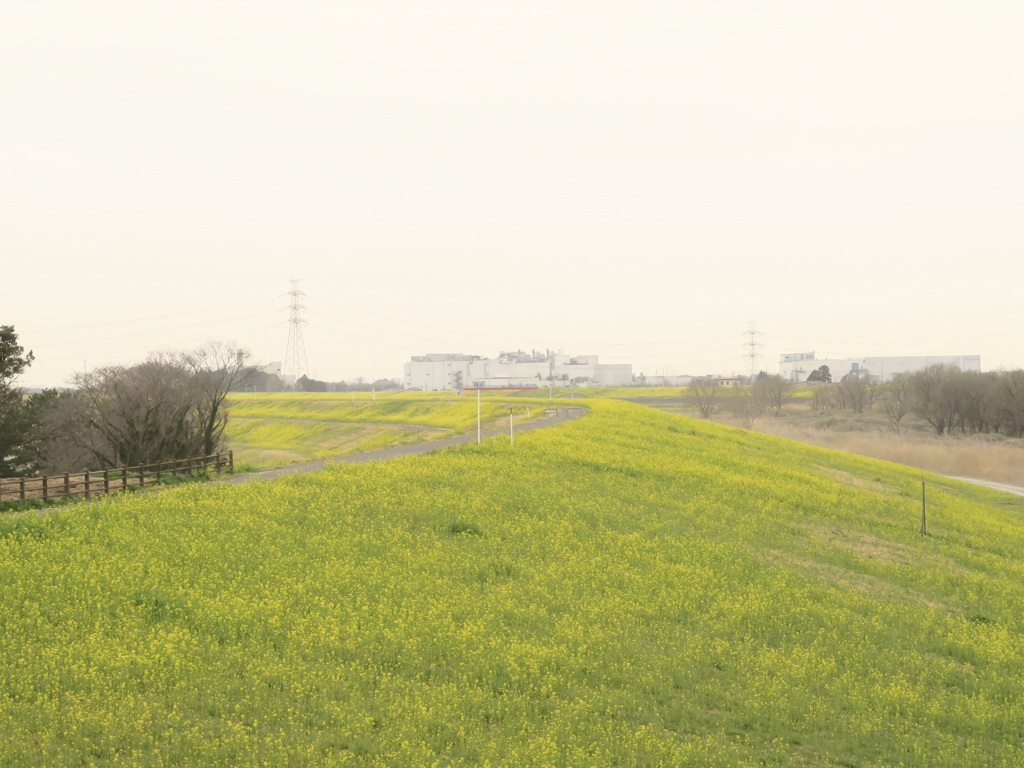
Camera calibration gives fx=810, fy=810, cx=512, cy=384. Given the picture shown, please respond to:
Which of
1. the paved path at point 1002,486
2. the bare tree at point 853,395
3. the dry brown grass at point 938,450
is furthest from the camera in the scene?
the bare tree at point 853,395

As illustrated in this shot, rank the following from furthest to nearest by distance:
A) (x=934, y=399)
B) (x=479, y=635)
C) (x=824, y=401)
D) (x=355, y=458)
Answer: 1. (x=824, y=401)
2. (x=934, y=399)
3. (x=355, y=458)
4. (x=479, y=635)

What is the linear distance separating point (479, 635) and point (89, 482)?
19441mm

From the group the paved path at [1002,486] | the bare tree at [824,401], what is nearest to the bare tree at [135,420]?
the paved path at [1002,486]

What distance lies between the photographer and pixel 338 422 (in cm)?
11062

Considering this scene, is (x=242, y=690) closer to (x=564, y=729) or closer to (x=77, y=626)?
(x=77, y=626)

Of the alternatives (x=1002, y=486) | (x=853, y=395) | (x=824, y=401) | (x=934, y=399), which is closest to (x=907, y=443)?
(x=934, y=399)

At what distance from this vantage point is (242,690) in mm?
14680

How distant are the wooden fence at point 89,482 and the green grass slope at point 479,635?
4388 millimetres

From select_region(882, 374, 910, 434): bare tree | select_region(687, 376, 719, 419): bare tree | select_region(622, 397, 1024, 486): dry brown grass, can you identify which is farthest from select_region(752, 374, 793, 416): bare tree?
select_region(882, 374, 910, 434): bare tree

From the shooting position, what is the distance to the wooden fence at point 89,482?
95.3ft

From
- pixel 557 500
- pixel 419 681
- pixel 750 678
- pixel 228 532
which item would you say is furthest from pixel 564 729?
pixel 557 500

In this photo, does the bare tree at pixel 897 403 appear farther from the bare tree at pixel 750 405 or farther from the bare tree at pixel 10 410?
the bare tree at pixel 10 410

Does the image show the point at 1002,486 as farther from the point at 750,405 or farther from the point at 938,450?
the point at 750,405

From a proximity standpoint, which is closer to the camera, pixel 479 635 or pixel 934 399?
pixel 479 635
